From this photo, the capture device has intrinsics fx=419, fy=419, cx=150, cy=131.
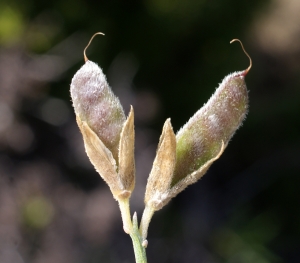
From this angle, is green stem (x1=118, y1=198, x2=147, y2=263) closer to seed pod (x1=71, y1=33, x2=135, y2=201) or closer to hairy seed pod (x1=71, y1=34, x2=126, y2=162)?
seed pod (x1=71, y1=33, x2=135, y2=201)

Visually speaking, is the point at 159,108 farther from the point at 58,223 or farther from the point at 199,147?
the point at 199,147

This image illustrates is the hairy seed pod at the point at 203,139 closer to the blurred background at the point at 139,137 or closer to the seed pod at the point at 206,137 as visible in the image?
the seed pod at the point at 206,137

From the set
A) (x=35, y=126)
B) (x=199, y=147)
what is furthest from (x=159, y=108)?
(x=199, y=147)

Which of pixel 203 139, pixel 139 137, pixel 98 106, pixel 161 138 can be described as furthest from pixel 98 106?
pixel 139 137

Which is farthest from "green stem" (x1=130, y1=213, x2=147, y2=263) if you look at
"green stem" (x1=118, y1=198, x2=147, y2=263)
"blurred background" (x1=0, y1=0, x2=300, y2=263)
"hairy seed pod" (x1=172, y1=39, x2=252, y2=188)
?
"blurred background" (x1=0, y1=0, x2=300, y2=263)

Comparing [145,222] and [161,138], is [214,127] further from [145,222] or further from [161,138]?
[145,222]

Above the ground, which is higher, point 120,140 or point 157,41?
point 120,140
